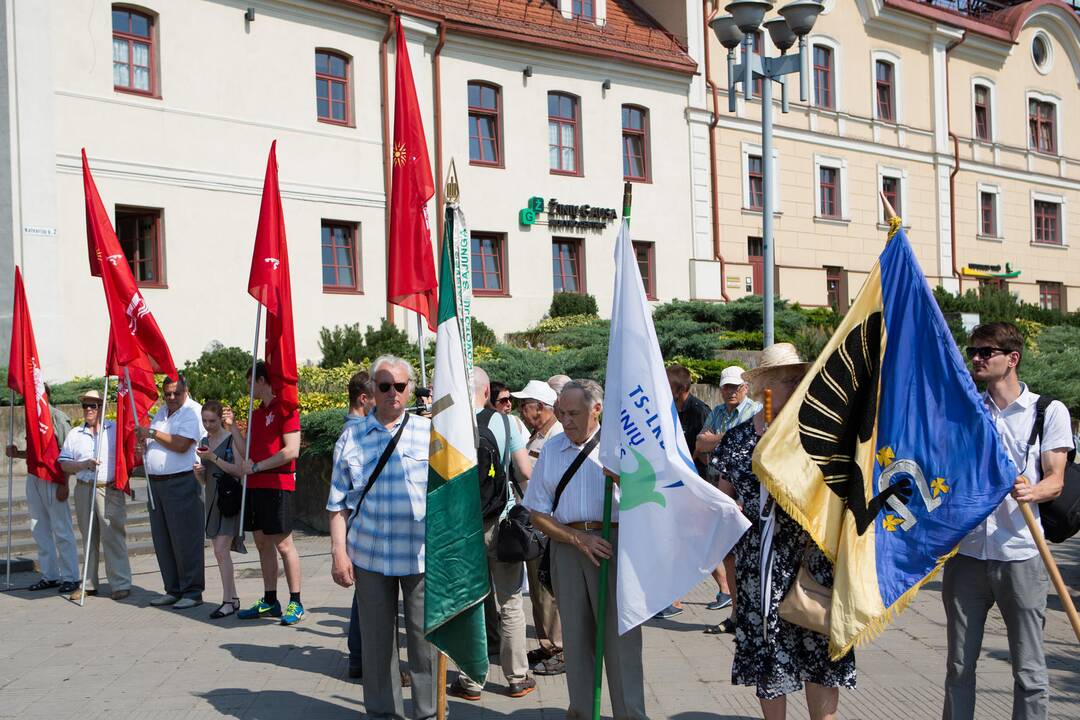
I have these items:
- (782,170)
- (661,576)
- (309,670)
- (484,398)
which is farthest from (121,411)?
(782,170)

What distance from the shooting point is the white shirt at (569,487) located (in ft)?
17.6

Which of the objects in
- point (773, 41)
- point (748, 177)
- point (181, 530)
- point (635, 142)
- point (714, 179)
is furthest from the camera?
point (748, 177)

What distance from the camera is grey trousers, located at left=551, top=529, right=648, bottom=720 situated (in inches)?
211

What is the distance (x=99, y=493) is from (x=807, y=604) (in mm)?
7574

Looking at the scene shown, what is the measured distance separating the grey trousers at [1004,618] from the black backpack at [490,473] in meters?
2.71

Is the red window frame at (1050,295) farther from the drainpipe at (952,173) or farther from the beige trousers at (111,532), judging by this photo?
the beige trousers at (111,532)

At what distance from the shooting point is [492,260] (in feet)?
84.8

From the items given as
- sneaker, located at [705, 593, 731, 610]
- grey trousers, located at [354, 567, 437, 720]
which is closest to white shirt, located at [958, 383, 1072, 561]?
grey trousers, located at [354, 567, 437, 720]

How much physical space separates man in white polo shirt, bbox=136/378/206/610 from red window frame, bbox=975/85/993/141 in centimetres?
3194

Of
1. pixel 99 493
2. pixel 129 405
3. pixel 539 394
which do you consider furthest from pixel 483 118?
pixel 539 394

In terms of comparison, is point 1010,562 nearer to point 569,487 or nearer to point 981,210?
point 569,487

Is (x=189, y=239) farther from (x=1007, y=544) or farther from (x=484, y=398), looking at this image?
(x=1007, y=544)

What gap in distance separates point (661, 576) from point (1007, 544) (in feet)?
4.97

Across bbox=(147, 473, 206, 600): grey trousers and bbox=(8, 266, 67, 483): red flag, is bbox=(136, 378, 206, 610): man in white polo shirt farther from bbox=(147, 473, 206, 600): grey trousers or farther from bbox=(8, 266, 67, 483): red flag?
bbox=(8, 266, 67, 483): red flag
